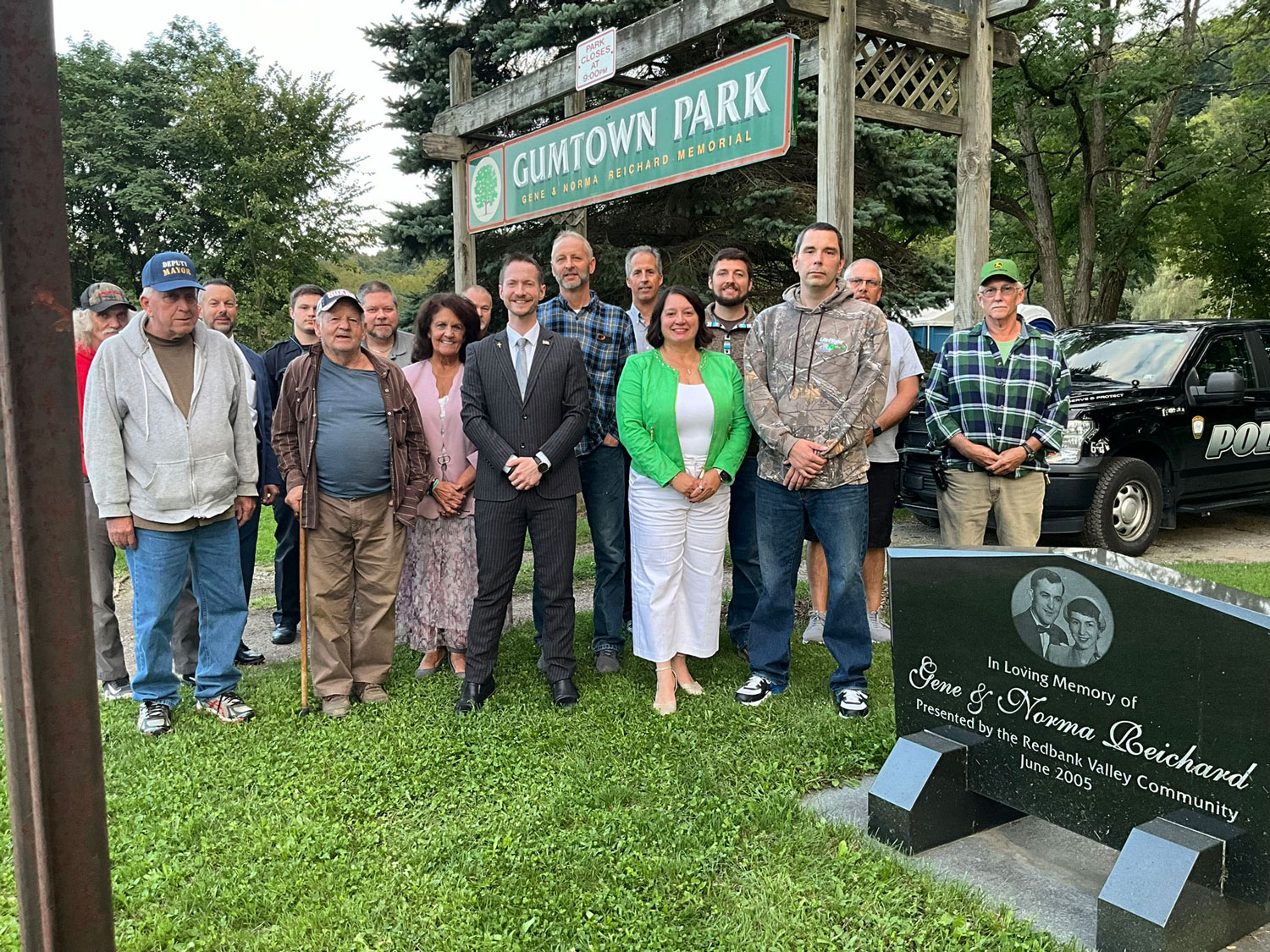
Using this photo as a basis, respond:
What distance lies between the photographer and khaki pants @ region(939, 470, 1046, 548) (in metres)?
4.77

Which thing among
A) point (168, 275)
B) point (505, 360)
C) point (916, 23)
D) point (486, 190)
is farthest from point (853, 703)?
point (486, 190)

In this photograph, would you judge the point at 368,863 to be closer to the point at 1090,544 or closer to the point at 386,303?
the point at 386,303

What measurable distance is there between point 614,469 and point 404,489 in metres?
1.09

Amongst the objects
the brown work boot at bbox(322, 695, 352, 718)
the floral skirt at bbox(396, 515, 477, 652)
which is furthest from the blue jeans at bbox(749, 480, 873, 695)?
the brown work boot at bbox(322, 695, 352, 718)

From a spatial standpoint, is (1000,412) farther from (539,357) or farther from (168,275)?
(168,275)

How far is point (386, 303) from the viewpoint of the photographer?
17.0ft

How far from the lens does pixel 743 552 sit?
518 cm

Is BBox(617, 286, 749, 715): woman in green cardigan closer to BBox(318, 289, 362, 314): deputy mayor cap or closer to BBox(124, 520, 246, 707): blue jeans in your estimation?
BBox(318, 289, 362, 314): deputy mayor cap

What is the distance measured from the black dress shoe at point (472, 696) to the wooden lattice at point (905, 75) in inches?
159

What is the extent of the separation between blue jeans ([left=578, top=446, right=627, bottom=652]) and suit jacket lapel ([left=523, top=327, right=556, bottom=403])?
0.65 m

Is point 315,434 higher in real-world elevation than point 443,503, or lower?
higher

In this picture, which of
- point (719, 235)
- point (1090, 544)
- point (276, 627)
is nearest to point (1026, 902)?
point (276, 627)

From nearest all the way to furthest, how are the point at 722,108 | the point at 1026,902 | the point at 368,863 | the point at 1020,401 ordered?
the point at 1026,902, the point at 368,863, the point at 1020,401, the point at 722,108

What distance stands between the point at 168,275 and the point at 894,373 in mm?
3586
